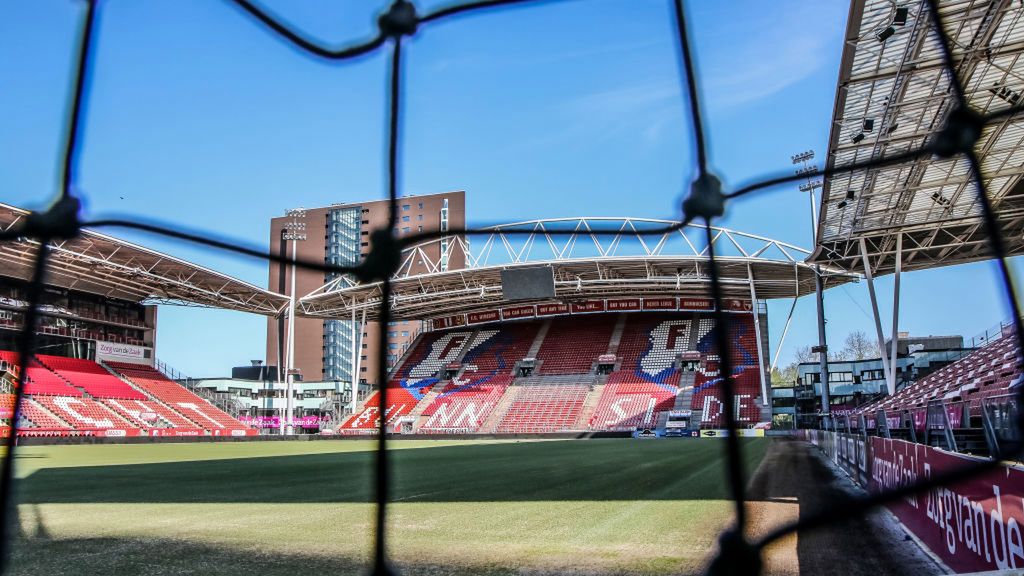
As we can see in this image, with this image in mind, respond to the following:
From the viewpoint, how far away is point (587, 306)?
35500 mm

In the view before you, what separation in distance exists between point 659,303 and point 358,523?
30.4 metres

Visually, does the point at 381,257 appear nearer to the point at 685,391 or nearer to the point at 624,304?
the point at 685,391

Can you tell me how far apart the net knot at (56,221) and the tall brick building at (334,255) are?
11.0 metres

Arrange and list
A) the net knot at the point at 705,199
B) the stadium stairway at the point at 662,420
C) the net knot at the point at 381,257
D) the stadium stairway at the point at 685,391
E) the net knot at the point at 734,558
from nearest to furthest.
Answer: the net knot at the point at 734,558, the net knot at the point at 705,199, the net knot at the point at 381,257, the stadium stairway at the point at 662,420, the stadium stairway at the point at 685,391

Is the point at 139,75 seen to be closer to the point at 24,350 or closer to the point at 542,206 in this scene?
the point at 24,350

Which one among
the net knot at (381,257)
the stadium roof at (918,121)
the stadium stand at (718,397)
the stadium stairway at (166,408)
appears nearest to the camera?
the net knot at (381,257)

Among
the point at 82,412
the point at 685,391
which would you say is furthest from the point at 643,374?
the point at 82,412

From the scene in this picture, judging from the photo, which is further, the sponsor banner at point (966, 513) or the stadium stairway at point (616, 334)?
the stadium stairway at point (616, 334)

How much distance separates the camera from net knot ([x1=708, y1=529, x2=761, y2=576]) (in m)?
1.51

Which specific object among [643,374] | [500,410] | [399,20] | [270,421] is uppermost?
[399,20]

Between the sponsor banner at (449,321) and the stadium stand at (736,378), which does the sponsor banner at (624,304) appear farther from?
the sponsor banner at (449,321)

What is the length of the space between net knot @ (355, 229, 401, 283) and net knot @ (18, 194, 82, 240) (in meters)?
0.87

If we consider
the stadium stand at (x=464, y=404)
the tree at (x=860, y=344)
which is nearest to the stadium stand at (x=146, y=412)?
the stadium stand at (x=464, y=404)

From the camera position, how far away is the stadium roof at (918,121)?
9.39 metres
